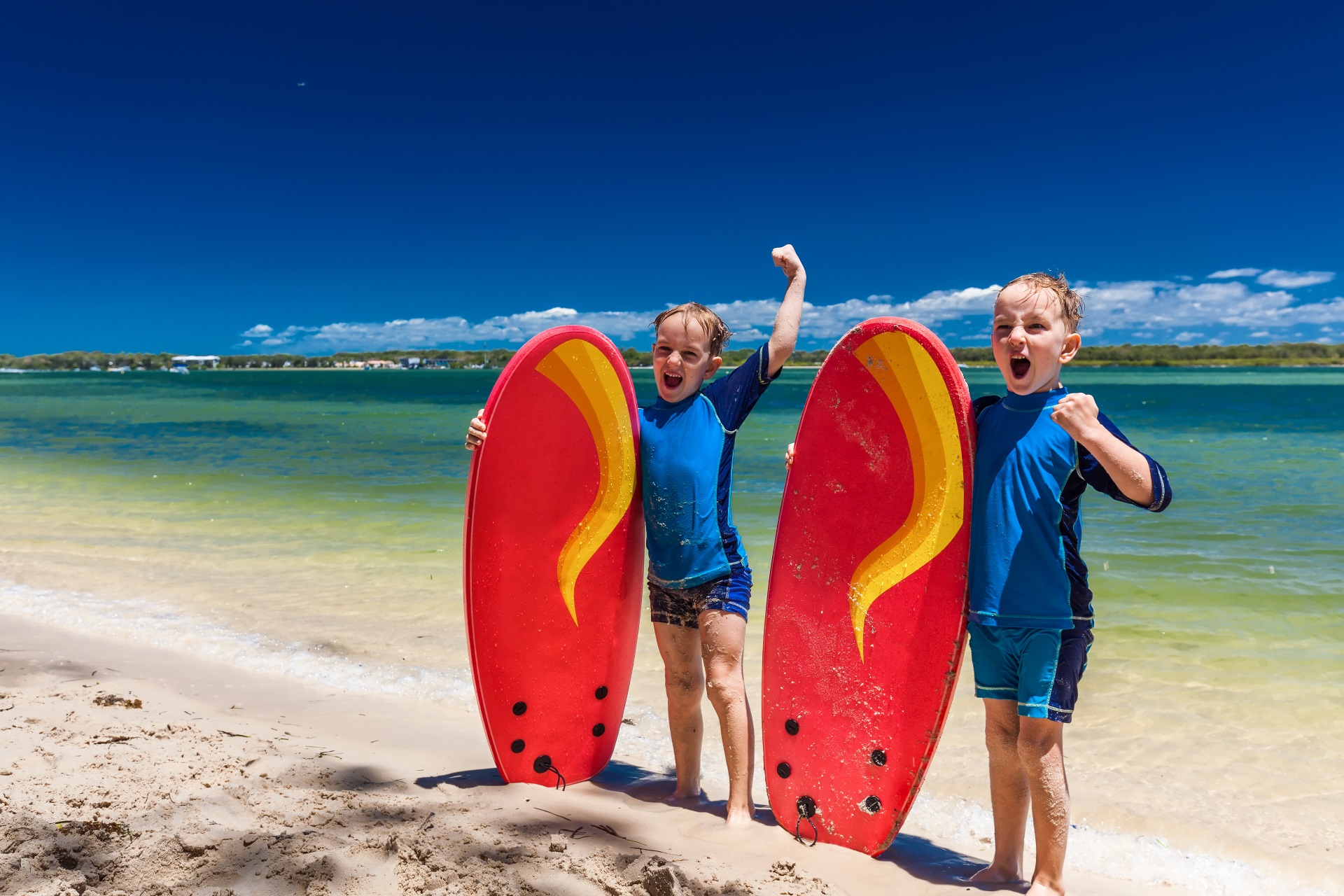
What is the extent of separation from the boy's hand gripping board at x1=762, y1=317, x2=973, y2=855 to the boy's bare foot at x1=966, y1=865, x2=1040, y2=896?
288 mm

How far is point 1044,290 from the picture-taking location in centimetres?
226

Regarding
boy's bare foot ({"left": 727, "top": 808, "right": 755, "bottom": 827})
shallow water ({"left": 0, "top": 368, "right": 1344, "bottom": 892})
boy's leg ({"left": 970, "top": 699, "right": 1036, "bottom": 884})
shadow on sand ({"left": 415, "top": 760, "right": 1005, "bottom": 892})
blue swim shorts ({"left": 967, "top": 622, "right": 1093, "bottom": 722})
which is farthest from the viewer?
shallow water ({"left": 0, "top": 368, "right": 1344, "bottom": 892})

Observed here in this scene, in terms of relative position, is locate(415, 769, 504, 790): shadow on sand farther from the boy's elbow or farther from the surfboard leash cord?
the boy's elbow

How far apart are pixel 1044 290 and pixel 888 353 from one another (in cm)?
66

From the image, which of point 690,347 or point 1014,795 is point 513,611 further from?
point 1014,795

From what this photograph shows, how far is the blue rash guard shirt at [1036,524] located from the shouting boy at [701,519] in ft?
2.54

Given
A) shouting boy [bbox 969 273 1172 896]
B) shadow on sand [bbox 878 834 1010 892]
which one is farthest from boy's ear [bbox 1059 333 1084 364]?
shadow on sand [bbox 878 834 1010 892]

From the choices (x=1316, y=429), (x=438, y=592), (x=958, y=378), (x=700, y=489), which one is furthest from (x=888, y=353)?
(x=1316, y=429)

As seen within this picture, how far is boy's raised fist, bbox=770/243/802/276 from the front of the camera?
290 centimetres

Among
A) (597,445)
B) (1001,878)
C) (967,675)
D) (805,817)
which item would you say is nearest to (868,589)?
(805,817)

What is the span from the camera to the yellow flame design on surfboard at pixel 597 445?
309 centimetres

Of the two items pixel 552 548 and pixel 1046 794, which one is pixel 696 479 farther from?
pixel 1046 794

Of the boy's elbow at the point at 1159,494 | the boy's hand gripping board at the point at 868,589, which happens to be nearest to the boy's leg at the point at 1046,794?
the boy's hand gripping board at the point at 868,589

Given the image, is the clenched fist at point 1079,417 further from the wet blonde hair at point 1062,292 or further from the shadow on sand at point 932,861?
the shadow on sand at point 932,861
